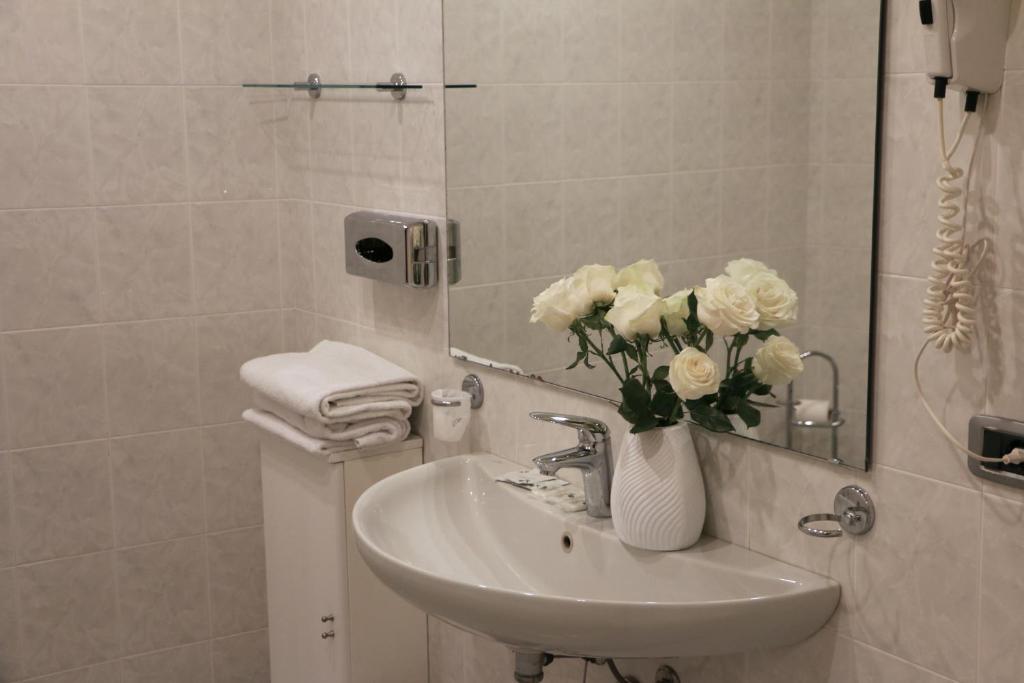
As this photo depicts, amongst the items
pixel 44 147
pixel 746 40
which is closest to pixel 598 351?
pixel 746 40

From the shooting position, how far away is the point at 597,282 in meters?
1.74

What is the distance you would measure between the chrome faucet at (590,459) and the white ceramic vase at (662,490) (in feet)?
0.43

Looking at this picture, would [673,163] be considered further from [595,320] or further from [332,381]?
[332,381]

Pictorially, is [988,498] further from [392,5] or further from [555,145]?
[392,5]

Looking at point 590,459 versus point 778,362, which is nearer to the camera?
point 778,362

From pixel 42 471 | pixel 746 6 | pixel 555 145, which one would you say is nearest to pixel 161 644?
pixel 42 471

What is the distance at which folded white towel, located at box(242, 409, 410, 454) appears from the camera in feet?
7.52

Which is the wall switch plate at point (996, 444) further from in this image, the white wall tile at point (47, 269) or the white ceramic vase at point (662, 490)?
the white wall tile at point (47, 269)

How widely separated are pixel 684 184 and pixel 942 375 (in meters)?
0.51

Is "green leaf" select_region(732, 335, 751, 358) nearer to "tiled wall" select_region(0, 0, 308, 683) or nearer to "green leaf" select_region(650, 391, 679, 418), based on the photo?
"green leaf" select_region(650, 391, 679, 418)

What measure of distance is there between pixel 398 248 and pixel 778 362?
3.15 feet

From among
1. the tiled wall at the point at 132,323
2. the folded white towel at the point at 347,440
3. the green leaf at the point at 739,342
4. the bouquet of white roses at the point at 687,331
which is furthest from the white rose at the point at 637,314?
the tiled wall at the point at 132,323

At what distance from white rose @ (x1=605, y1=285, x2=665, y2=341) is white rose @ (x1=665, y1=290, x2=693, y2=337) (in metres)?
0.01

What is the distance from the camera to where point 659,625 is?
1.50 m
